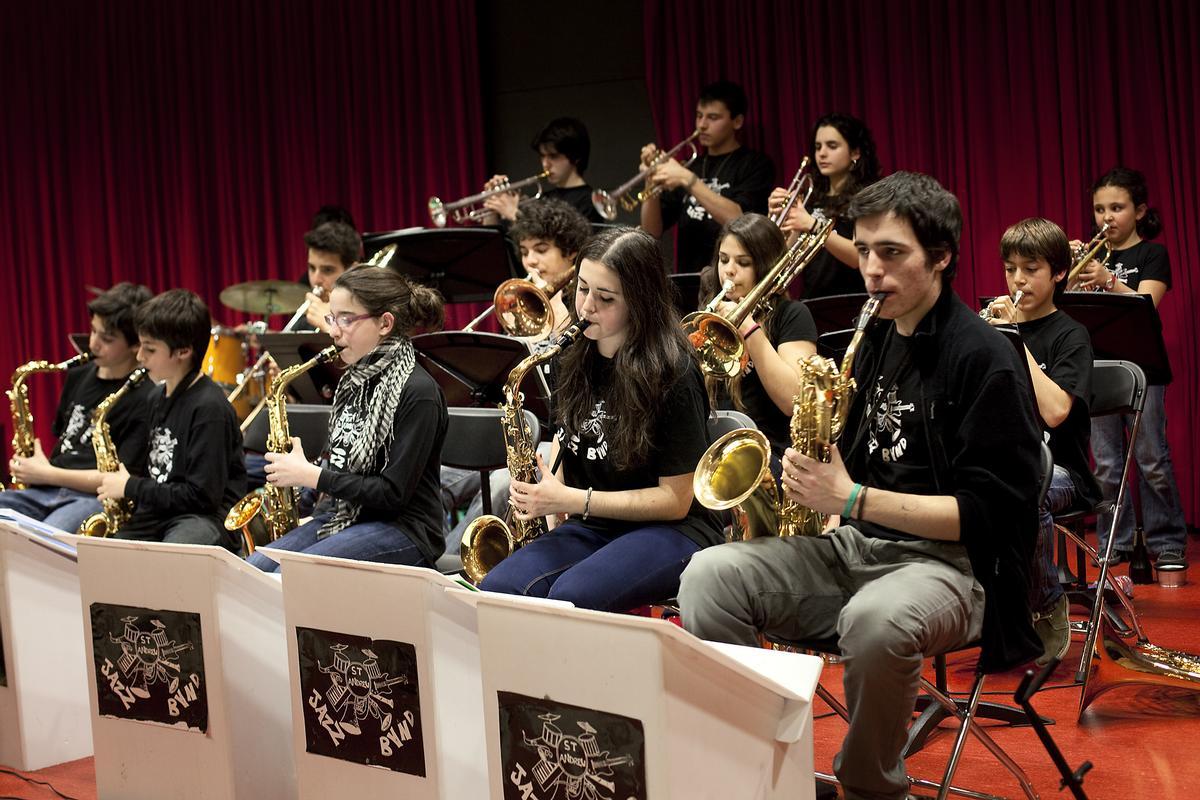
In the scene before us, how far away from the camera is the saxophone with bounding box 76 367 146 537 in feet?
14.0

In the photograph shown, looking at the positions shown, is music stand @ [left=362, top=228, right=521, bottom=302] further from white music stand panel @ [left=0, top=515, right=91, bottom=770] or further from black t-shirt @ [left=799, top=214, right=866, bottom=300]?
white music stand panel @ [left=0, top=515, right=91, bottom=770]

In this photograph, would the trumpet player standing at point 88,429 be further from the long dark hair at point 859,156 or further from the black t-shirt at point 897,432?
the black t-shirt at point 897,432

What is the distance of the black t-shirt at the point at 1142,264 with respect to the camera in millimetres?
5191

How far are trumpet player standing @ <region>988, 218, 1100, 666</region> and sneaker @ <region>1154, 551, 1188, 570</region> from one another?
142 cm

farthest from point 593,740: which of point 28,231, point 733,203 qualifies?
point 28,231

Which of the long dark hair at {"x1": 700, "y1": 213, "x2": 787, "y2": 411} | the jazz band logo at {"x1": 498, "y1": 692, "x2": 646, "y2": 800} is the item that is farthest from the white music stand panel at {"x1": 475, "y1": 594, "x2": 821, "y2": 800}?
the long dark hair at {"x1": 700, "y1": 213, "x2": 787, "y2": 411}

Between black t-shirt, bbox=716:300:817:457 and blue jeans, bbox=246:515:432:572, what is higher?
black t-shirt, bbox=716:300:817:457

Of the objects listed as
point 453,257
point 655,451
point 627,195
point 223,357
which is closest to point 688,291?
point 453,257

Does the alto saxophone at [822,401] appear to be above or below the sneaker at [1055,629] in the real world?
above

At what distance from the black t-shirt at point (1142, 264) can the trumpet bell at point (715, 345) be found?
2.55 m

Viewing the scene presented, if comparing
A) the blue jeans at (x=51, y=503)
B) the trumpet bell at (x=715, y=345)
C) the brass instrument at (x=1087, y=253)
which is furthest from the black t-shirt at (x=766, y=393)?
the blue jeans at (x=51, y=503)

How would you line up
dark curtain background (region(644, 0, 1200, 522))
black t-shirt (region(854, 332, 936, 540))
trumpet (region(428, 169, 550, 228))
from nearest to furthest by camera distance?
black t-shirt (region(854, 332, 936, 540)) < dark curtain background (region(644, 0, 1200, 522)) < trumpet (region(428, 169, 550, 228))

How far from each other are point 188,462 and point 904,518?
2.54m

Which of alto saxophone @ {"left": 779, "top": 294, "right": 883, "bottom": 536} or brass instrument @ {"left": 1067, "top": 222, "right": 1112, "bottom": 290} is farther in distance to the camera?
brass instrument @ {"left": 1067, "top": 222, "right": 1112, "bottom": 290}
